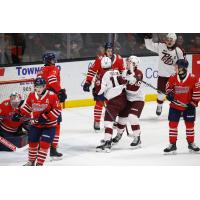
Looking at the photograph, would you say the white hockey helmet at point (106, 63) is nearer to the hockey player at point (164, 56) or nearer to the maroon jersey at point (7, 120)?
the hockey player at point (164, 56)

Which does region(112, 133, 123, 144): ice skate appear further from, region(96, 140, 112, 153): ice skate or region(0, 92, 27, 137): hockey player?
region(0, 92, 27, 137): hockey player

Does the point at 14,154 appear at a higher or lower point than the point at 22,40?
lower

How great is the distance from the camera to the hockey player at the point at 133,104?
25.5 ft

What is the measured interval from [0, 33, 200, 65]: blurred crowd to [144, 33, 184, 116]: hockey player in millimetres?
63

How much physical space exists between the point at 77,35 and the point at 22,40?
47 cm

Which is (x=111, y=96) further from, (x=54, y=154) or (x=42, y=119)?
(x=42, y=119)

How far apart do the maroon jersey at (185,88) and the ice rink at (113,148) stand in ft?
1.54

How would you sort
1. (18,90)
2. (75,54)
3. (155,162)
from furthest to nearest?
(75,54)
(18,90)
(155,162)

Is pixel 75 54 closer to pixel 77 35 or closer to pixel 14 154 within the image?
pixel 77 35

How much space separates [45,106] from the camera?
7.25m

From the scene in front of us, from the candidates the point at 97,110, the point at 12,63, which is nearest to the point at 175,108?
the point at 97,110

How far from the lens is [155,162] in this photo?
760cm

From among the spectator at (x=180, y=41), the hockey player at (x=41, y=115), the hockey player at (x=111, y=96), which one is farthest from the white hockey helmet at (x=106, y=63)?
the hockey player at (x=41, y=115)

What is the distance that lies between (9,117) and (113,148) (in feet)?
2.89
